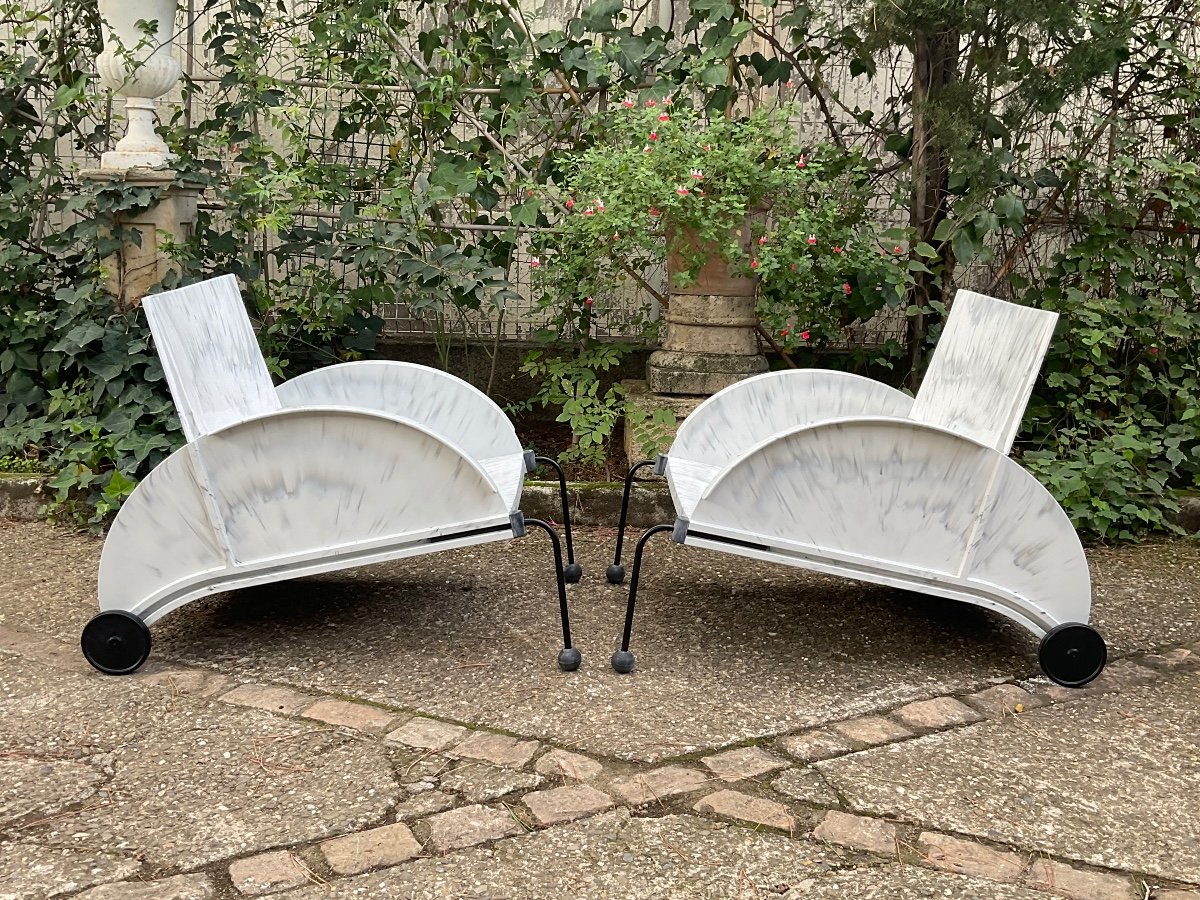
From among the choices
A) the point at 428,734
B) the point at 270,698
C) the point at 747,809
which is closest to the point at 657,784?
the point at 747,809

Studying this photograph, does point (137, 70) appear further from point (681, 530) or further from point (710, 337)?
point (681, 530)

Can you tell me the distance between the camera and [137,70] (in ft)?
15.7

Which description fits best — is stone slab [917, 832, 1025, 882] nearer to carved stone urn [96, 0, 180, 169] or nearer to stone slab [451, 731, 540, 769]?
stone slab [451, 731, 540, 769]

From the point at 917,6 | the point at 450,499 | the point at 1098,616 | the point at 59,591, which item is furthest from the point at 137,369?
the point at 1098,616

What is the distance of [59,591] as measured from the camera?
388cm

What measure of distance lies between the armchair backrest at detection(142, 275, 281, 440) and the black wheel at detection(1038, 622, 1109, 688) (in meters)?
2.43

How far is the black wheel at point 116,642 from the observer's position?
316 cm

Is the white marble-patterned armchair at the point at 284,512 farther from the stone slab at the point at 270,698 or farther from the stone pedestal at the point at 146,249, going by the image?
the stone pedestal at the point at 146,249

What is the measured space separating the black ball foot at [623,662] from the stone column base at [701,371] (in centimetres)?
187

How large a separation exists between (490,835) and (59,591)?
7.10 feet

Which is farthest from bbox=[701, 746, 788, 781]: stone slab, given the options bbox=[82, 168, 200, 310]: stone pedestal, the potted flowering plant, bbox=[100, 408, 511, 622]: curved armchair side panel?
bbox=[82, 168, 200, 310]: stone pedestal

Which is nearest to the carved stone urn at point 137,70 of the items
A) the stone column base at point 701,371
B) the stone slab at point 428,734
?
the stone column base at point 701,371

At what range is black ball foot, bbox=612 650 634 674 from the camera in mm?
3262

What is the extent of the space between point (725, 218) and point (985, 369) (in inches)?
53.8
